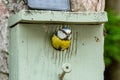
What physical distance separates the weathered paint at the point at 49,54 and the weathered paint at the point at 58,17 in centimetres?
9

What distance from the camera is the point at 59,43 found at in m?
2.28

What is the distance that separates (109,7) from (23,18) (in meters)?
2.94

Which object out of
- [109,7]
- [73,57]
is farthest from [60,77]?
[109,7]

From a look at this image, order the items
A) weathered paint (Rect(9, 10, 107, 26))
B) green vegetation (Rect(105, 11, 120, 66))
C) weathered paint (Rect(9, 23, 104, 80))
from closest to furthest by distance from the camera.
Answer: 1. weathered paint (Rect(9, 10, 107, 26))
2. weathered paint (Rect(9, 23, 104, 80))
3. green vegetation (Rect(105, 11, 120, 66))

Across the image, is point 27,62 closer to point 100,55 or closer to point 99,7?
point 100,55

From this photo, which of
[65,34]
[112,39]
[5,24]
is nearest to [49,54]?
[65,34]

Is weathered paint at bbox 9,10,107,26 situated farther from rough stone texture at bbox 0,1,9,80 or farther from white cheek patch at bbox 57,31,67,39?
rough stone texture at bbox 0,1,9,80

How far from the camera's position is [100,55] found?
8.00 feet

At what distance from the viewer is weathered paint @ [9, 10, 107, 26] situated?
7.12 feet

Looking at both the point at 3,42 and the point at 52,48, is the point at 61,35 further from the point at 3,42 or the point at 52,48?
the point at 3,42

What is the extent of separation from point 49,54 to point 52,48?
0.10ft

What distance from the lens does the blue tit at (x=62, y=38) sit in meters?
2.25

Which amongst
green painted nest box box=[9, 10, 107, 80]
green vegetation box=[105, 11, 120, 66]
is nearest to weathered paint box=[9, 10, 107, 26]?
green painted nest box box=[9, 10, 107, 80]

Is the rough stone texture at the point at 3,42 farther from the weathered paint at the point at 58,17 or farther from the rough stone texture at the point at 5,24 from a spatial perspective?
the weathered paint at the point at 58,17
